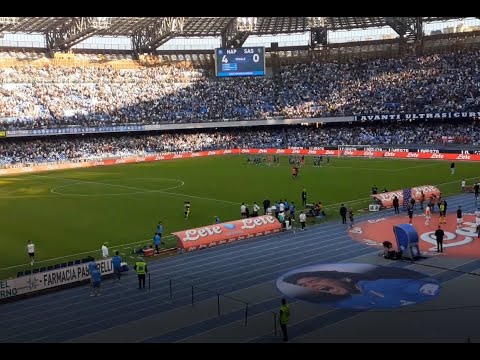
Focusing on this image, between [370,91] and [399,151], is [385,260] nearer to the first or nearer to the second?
[399,151]

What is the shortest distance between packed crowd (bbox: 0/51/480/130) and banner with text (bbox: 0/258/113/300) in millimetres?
61671

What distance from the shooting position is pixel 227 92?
9950 centimetres

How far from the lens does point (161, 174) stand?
196 ft

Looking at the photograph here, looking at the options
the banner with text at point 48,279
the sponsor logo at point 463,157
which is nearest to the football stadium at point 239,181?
the banner with text at point 48,279

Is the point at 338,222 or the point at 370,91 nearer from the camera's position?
the point at 338,222

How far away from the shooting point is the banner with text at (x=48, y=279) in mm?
19406

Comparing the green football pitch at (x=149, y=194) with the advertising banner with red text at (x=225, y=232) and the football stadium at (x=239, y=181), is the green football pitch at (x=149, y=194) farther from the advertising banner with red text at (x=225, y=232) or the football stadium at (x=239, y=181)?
the advertising banner with red text at (x=225, y=232)

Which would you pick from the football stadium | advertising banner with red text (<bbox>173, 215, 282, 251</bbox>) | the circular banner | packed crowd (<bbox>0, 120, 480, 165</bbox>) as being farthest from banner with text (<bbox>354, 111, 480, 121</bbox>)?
the circular banner

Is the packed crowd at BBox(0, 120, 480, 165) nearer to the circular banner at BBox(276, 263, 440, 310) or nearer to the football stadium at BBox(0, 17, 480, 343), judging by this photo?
the football stadium at BBox(0, 17, 480, 343)

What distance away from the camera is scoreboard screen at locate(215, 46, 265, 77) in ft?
280

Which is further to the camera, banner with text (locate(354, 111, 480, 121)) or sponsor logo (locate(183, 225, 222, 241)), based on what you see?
banner with text (locate(354, 111, 480, 121))

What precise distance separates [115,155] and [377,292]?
67.5 m
